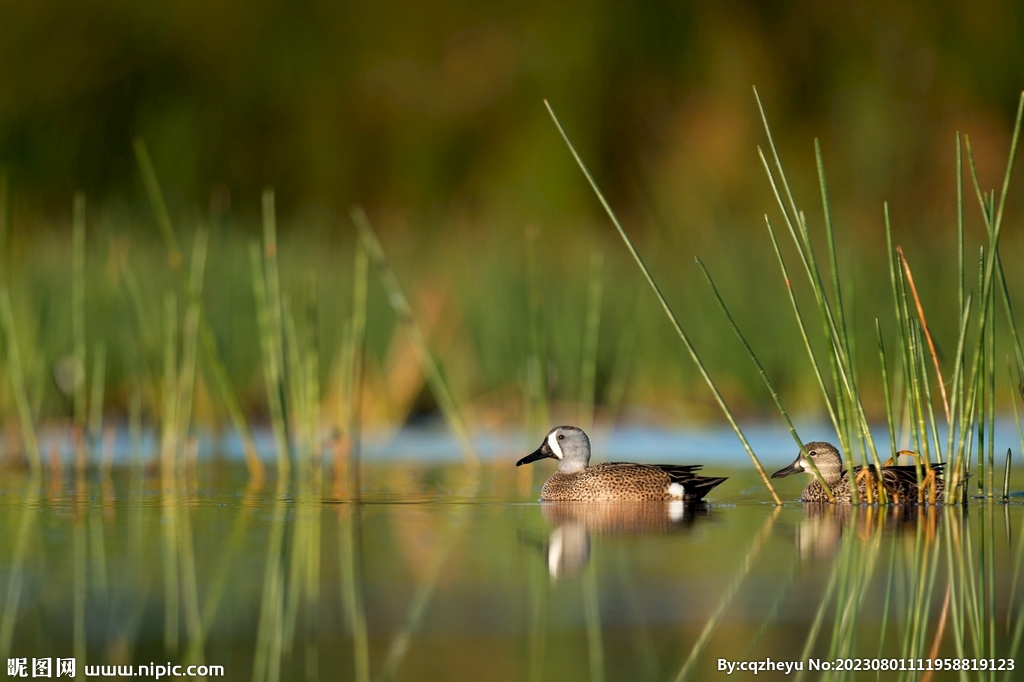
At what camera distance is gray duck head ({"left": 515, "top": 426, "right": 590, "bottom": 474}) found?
22.7 feet

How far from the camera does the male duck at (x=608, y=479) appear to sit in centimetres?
637

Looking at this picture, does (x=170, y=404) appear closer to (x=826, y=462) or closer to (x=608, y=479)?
(x=608, y=479)

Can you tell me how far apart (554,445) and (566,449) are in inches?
2.1

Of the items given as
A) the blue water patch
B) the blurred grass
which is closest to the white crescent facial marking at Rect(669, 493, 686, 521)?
the blue water patch

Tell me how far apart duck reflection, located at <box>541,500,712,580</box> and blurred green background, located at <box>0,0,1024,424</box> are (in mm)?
1828

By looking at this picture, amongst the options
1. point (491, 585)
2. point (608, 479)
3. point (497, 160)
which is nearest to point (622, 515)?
point (608, 479)

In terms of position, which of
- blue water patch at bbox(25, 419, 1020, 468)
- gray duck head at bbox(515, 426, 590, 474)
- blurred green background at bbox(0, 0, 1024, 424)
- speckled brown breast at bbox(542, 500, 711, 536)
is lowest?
speckled brown breast at bbox(542, 500, 711, 536)

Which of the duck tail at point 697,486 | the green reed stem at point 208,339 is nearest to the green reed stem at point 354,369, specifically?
the green reed stem at point 208,339

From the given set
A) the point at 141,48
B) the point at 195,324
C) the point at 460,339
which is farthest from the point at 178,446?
the point at 141,48

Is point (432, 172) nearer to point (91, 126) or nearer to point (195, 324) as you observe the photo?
point (91, 126)

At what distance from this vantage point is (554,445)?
693 centimetres

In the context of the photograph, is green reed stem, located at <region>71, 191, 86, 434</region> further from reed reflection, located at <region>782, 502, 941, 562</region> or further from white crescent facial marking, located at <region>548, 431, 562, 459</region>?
reed reflection, located at <region>782, 502, 941, 562</region>

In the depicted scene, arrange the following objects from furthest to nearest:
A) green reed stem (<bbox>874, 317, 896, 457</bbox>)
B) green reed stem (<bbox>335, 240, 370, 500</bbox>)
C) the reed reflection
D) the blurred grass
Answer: the blurred grass < green reed stem (<bbox>335, 240, 370, 500</bbox>) < green reed stem (<bbox>874, 317, 896, 457</bbox>) < the reed reflection

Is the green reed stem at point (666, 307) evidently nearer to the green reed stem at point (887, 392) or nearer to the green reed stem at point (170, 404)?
the green reed stem at point (887, 392)
